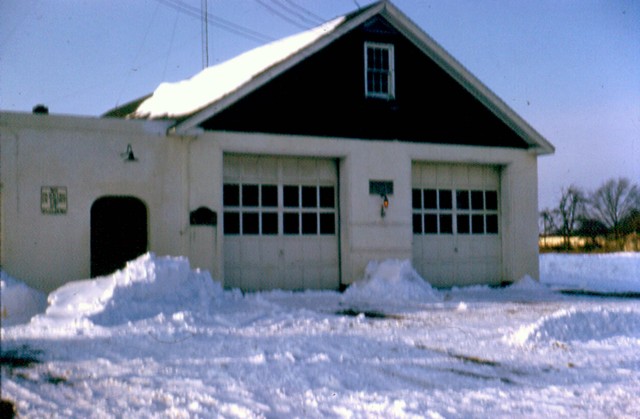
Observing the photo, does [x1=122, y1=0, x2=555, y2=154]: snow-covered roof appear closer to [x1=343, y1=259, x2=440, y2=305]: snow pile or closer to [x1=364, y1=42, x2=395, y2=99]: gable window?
[x1=364, y1=42, x2=395, y2=99]: gable window

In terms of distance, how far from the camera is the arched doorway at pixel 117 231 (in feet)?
49.0

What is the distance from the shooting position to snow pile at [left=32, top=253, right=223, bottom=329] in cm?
1065

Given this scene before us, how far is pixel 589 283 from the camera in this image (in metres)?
20.5

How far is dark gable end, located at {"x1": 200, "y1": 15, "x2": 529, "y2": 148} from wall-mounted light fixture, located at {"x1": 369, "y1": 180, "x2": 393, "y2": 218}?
1.10 meters

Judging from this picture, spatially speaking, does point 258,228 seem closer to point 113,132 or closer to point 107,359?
point 113,132

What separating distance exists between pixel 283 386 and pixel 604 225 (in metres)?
68.7

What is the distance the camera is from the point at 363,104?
1678 cm

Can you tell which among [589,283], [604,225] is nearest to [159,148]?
[589,283]

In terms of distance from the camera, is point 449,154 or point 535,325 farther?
point 449,154

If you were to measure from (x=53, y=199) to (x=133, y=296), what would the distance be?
3709mm

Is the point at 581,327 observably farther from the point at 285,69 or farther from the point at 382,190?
the point at 285,69

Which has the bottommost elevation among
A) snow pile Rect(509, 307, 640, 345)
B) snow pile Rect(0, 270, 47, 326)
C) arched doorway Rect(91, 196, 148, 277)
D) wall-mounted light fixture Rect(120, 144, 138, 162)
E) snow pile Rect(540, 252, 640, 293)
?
snow pile Rect(540, 252, 640, 293)

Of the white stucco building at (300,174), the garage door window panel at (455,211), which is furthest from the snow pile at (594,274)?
the garage door window panel at (455,211)

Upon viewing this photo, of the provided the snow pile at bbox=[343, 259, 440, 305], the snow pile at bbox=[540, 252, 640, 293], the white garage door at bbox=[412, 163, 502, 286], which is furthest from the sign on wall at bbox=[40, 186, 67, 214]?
the snow pile at bbox=[540, 252, 640, 293]
